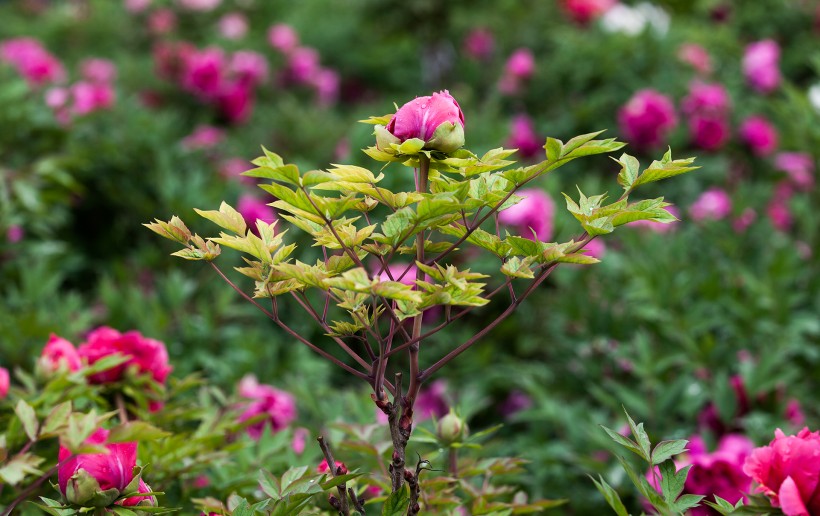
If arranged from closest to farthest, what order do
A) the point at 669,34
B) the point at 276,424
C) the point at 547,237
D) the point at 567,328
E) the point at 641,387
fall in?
1. the point at 276,424
2. the point at 641,387
3. the point at 567,328
4. the point at 547,237
5. the point at 669,34

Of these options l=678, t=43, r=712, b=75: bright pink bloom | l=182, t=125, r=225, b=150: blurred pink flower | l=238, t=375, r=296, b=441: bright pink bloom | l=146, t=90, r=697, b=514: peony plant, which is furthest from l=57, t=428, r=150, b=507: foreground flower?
l=678, t=43, r=712, b=75: bright pink bloom

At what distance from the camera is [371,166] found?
9.16 feet

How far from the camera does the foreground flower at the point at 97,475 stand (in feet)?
2.72

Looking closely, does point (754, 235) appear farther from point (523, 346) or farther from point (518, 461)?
point (518, 461)

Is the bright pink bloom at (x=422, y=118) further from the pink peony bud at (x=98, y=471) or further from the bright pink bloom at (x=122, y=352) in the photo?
the bright pink bloom at (x=122, y=352)

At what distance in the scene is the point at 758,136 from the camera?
3330 millimetres

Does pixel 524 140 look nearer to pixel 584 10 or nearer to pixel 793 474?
pixel 584 10

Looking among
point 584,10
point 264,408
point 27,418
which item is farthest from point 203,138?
point 27,418

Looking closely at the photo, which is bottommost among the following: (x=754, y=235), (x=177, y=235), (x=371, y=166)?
(x=754, y=235)

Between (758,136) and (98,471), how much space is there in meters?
3.09

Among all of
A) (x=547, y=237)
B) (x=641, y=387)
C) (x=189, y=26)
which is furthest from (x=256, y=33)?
(x=641, y=387)

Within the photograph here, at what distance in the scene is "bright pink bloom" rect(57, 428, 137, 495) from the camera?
2.77 feet

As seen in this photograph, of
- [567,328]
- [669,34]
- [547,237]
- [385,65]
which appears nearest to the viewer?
[567,328]

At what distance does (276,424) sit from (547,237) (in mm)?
1227
